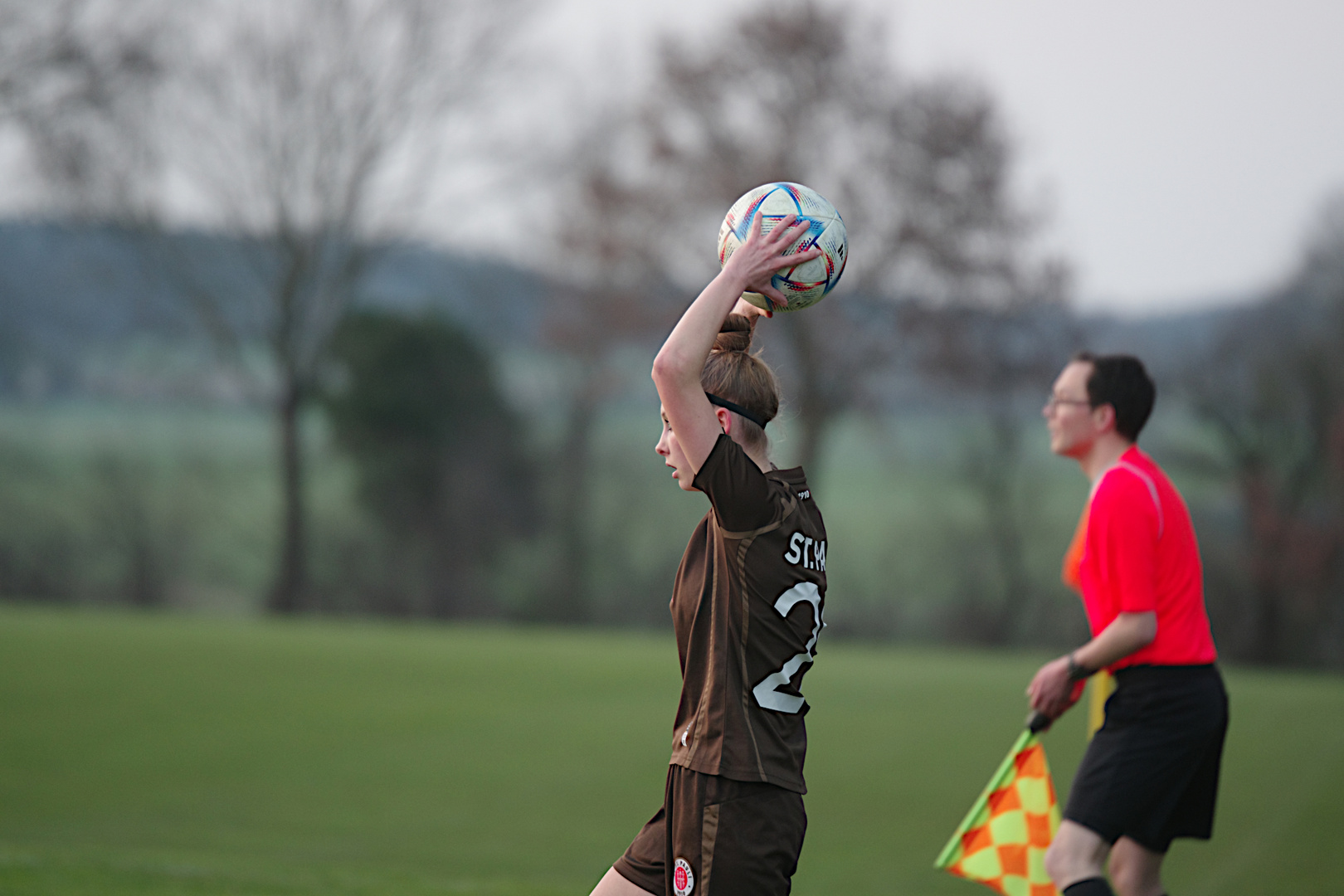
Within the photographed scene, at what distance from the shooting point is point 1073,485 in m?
21.6

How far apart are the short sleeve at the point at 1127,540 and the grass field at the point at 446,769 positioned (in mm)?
2721

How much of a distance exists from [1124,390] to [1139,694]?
96cm

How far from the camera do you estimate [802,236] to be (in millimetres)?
2666

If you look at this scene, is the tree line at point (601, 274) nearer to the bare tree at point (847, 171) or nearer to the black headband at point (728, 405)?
the bare tree at point (847, 171)

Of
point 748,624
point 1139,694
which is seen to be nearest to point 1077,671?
point 1139,694

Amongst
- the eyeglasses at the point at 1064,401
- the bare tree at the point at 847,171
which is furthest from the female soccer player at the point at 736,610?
the bare tree at the point at 847,171

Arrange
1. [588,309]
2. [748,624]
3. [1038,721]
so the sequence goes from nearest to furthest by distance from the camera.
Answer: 1. [748,624]
2. [1038,721]
3. [588,309]

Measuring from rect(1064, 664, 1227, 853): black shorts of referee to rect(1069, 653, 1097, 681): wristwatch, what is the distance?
15 cm

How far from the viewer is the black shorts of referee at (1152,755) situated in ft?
11.8

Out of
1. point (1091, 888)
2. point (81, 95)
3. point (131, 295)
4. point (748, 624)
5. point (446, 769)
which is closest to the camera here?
point (748, 624)

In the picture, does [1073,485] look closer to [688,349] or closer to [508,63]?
[508,63]

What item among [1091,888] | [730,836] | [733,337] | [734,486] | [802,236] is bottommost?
[1091,888]

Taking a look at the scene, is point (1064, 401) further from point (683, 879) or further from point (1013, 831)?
point (683, 879)

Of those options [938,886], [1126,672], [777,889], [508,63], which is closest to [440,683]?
[938,886]
